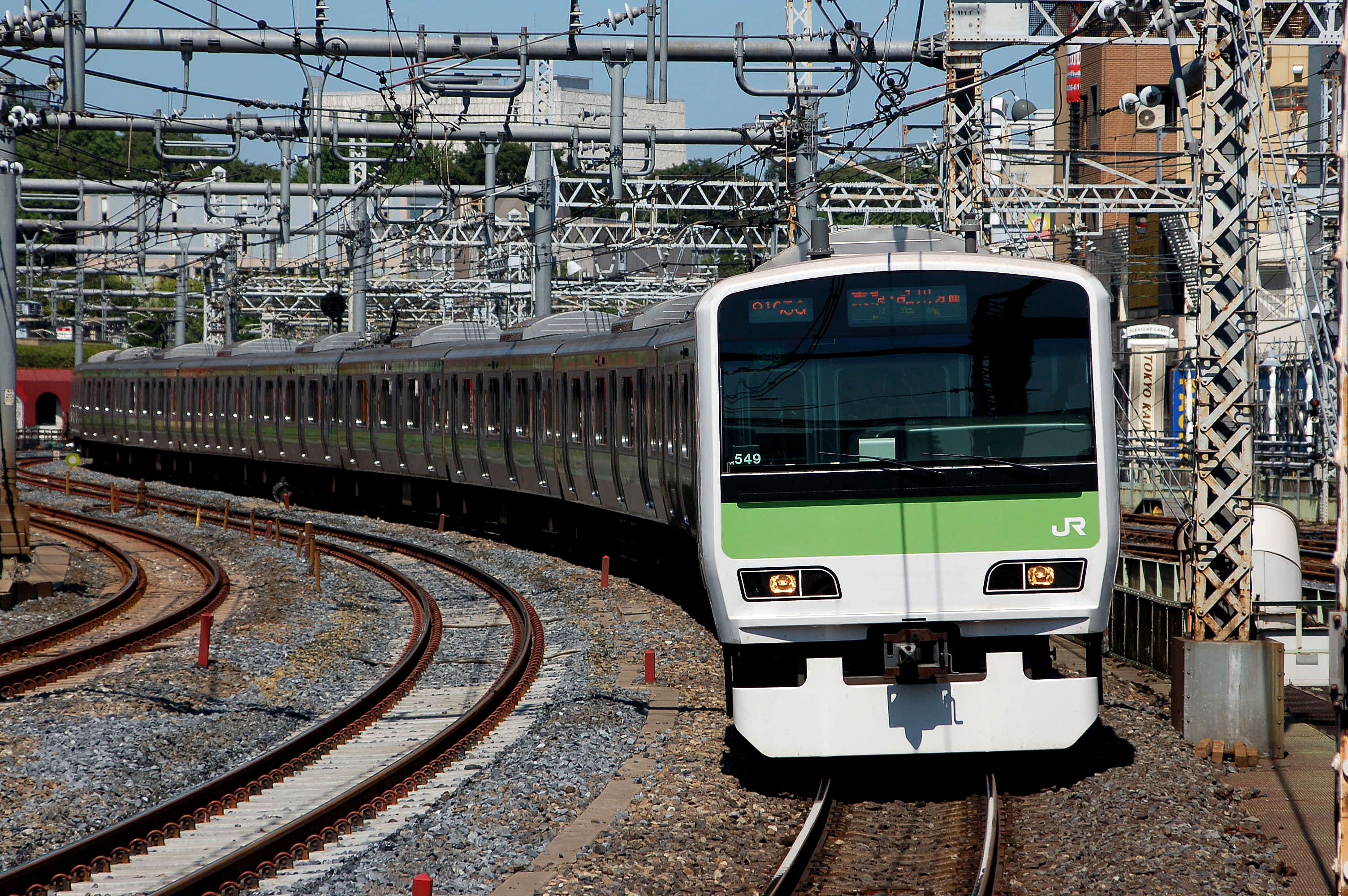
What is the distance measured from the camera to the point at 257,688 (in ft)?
42.6

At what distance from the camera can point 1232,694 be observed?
30.5 feet

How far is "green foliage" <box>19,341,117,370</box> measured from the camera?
2997 inches

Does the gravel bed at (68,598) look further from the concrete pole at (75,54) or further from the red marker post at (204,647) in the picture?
the concrete pole at (75,54)

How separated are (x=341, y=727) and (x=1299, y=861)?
265 inches

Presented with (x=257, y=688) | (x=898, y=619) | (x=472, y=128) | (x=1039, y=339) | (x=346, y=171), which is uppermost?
(x=346, y=171)

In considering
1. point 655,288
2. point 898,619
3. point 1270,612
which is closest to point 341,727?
point 898,619

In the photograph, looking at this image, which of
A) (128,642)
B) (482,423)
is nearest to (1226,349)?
(128,642)

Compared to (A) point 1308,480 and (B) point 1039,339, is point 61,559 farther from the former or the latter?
(A) point 1308,480

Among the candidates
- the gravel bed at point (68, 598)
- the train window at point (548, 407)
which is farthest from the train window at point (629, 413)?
the gravel bed at point (68, 598)

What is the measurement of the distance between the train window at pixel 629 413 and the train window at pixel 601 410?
2.54 ft

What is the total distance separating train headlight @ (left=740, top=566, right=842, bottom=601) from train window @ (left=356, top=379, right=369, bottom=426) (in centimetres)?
2087

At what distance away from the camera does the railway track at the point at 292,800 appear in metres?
7.48

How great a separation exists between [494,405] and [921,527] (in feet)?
51.8

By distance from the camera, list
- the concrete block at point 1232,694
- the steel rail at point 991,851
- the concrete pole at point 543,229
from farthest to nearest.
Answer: the concrete pole at point 543,229 → the concrete block at point 1232,694 → the steel rail at point 991,851
